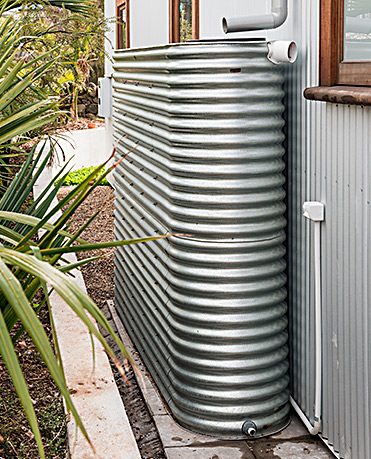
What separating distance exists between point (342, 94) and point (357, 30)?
33cm

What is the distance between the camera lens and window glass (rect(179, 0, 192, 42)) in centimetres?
544

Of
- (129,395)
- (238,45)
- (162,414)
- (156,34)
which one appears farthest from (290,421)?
(156,34)

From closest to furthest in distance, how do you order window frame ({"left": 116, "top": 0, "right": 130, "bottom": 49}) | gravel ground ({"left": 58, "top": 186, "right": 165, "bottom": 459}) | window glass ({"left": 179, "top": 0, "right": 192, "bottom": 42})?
gravel ground ({"left": 58, "top": 186, "right": 165, "bottom": 459}) < window glass ({"left": 179, "top": 0, "right": 192, "bottom": 42}) < window frame ({"left": 116, "top": 0, "right": 130, "bottom": 49})

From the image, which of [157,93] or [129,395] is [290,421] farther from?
[157,93]

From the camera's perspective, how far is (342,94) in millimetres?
2912

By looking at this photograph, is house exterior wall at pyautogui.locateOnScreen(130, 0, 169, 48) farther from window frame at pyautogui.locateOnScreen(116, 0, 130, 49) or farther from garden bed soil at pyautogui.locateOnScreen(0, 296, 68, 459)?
garden bed soil at pyautogui.locateOnScreen(0, 296, 68, 459)

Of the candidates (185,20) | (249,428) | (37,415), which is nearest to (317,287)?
(249,428)

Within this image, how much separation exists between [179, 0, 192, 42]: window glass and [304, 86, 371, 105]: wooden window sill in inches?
93.7

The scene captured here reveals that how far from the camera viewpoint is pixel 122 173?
17.1 ft

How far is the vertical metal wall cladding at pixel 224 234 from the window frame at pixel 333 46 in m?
0.30

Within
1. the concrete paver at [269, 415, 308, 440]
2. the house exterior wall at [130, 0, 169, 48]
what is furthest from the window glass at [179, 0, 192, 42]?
the concrete paver at [269, 415, 308, 440]

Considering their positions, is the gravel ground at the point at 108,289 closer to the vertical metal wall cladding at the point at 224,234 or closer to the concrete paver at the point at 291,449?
the vertical metal wall cladding at the point at 224,234

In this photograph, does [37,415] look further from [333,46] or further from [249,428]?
[333,46]

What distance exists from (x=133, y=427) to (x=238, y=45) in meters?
2.08
